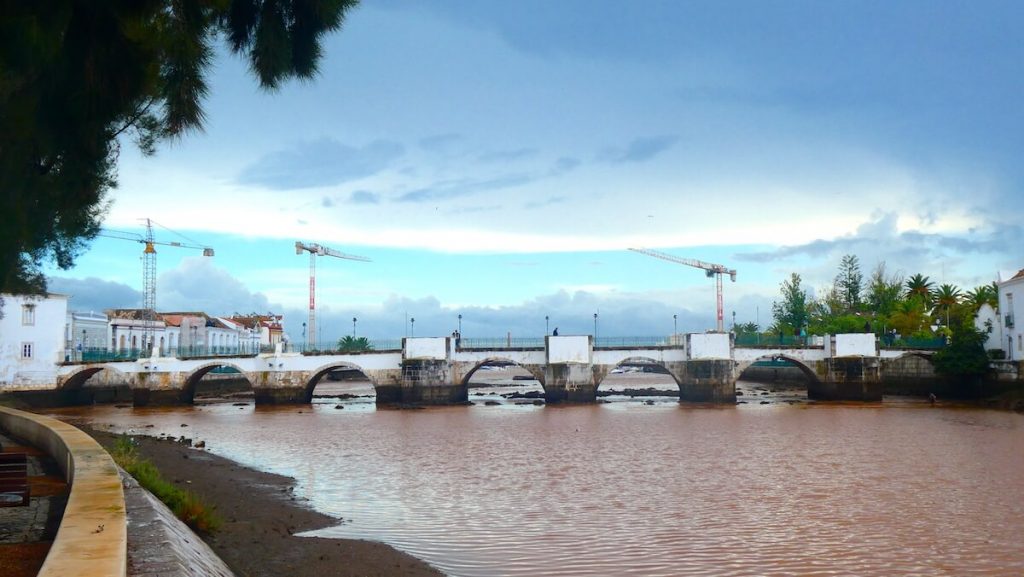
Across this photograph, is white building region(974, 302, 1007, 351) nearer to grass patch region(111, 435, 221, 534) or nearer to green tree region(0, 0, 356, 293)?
grass patch region(111, 435, 221, 534)

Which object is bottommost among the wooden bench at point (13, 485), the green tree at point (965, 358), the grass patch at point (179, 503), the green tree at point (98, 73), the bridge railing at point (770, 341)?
the grass patch at point (179, 503)

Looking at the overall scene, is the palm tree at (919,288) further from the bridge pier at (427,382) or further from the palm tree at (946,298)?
the bridge pier at (427,382)

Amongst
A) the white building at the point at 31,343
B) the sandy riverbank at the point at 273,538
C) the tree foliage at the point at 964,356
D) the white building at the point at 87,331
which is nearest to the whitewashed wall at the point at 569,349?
the tree foliage at the point at 964,356

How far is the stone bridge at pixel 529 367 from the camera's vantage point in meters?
46.0

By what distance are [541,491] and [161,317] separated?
71.5 m

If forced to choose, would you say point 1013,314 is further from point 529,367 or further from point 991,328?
point 529,367

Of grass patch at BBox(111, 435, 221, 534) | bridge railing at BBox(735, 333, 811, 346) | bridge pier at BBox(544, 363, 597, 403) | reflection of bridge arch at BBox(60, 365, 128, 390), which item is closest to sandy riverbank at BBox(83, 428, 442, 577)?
grass patch at BBox(111, 435, 221, 534)

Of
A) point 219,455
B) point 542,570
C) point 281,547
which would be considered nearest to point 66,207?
point 281,547

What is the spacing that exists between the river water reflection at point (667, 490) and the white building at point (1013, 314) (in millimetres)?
11376

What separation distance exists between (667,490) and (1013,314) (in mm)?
36771

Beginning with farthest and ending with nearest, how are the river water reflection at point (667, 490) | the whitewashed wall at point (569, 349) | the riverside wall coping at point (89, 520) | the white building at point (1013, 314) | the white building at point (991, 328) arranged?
the white building at point (991, 328) → the whitewashed wall at point (569, 349) → the white building at point (1013, 314) → the river water reflection at point (667, 490) → the riverside wall coping at point (89, 520)

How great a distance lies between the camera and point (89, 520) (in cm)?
583

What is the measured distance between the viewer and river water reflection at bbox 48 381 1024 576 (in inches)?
452

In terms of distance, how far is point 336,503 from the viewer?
15.5 meters
